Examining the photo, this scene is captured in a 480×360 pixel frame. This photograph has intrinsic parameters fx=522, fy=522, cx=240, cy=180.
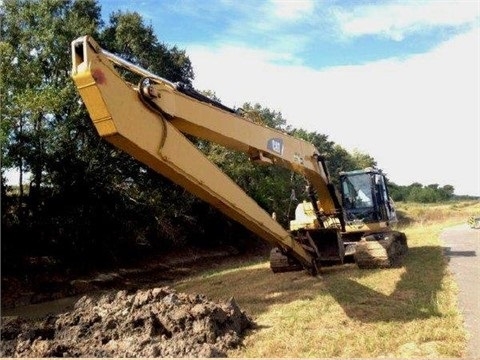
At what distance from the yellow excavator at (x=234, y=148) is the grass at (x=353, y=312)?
2.21 ft

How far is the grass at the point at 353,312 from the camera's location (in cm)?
634

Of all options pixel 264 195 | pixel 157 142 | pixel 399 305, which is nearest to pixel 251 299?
pixel 399 305

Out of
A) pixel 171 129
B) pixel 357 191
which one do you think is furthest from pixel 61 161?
pixel 171 129

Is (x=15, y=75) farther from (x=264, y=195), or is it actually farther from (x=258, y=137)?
(x=264, y=195)

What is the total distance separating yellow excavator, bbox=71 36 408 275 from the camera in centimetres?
564

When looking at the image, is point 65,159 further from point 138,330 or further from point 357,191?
point 138,330

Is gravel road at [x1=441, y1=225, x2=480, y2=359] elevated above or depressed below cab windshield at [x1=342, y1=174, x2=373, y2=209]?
below

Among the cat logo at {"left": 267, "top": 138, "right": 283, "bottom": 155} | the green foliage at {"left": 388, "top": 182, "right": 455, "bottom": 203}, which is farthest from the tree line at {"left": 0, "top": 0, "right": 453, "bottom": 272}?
the green foliage at {"left": 388, "top": 182, "right": 455, "bottom": 203}

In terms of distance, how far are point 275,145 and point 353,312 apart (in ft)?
10.2

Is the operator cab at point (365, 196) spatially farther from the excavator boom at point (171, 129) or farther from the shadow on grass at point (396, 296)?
the excavator boom at point (171, 129)

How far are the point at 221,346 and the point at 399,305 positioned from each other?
10.5 feet

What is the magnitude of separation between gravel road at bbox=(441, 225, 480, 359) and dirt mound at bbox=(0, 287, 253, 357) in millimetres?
3008

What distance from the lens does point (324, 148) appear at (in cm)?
6656

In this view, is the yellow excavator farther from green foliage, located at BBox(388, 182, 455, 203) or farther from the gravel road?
green foliage, located at BBox(388, 182, 455, 203)
